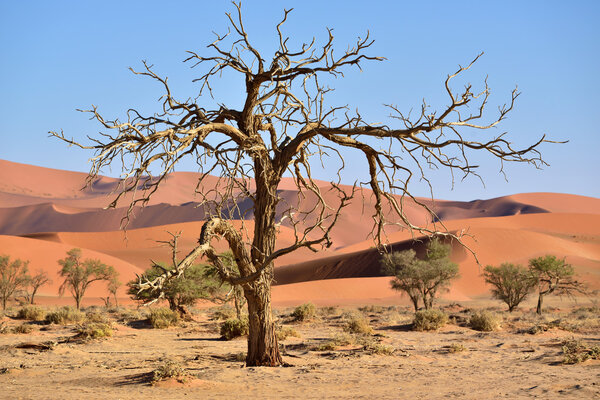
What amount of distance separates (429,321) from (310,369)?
33.4 ft

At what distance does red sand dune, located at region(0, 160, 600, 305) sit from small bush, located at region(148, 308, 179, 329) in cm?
513

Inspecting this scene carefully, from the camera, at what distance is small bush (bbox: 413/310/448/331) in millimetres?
20688

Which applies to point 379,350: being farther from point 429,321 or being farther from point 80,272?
point 80,272

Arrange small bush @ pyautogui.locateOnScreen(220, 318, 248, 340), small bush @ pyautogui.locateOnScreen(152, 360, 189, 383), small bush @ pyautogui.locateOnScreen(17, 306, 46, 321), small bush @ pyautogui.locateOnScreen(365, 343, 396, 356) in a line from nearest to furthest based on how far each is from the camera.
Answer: small bush @ pyautogui.locateOnScreen(152, 360, 189, 383) < small bush @ pyautogui.locateOnScreen(365, 343, 396, 356) < small bush @ pyautogui.locateOnScreen(220, 318, 248, 340) < small bush @ pyautogui.locateOnScreen(17, 306, 46, 321)

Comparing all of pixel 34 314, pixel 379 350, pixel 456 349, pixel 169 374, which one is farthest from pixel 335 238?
pixel 169 374

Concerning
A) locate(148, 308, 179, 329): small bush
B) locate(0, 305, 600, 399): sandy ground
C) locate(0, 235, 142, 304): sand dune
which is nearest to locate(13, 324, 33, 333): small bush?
locate(0, 305, 600, 399): sandy ground

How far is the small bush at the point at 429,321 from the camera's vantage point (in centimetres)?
2069

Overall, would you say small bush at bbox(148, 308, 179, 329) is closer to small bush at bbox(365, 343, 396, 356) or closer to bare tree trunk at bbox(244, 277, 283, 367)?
small bush at bbox(365, 343, 396, 356)

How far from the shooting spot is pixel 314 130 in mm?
10641

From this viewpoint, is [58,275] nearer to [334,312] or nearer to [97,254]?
[97,254]

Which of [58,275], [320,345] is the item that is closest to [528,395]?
[320,345]

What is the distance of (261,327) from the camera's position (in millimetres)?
11000

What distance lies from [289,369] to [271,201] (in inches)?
127

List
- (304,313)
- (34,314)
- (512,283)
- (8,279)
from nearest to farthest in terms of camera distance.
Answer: (34,314)
(304,313)
(512,283)
(8,279)
